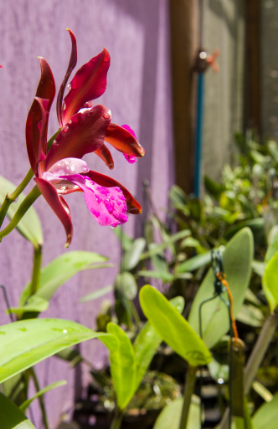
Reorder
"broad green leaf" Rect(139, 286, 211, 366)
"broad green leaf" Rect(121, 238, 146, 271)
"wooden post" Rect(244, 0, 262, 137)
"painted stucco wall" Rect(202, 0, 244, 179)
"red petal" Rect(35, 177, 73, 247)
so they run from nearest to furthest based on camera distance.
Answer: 1. "red petal" Rect(35, 177, 73, 247)
2. "broad green leaf" Rect(139, 286, 211, 366)
3. "broad green leaf" Rect(121, 238, 146, 271)
4. "painted stucco wall" Rect(202, 0, 244, 179)
5. "wooden post" Rect(244, 0, 262, 137)

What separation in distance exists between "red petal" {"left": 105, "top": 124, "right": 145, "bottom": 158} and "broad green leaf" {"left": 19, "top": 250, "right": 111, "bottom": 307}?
0.28 meters

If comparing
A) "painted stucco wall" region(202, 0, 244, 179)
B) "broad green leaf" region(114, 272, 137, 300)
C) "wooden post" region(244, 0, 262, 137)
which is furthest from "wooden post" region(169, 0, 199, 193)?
"wooden post" region(244, 0, 262, 137)

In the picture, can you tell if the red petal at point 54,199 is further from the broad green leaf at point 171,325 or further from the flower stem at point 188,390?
the flower stem at point 188,390

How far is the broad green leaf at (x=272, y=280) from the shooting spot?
1.53 feet

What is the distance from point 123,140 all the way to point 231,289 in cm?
31

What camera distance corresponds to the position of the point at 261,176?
166 cm

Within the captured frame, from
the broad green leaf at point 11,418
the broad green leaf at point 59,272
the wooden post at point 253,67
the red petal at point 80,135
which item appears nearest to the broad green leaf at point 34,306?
the broad green leaf at point 59,272

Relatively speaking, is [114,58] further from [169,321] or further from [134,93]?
[169,321]

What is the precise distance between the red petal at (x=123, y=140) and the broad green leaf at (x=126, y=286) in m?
0.56

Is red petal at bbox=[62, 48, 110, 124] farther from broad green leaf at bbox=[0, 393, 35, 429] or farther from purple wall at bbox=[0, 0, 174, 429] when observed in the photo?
purple wall at bbox=[0, 0, 174, 429]

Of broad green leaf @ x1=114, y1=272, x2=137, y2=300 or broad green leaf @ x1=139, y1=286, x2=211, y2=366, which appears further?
broad green leaf @ x1=114, y1=272, x2=137, y2=300

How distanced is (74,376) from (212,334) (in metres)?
0.57

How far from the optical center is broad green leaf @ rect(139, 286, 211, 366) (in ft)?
1.45

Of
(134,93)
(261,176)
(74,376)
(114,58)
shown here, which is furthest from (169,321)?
(261,176)
